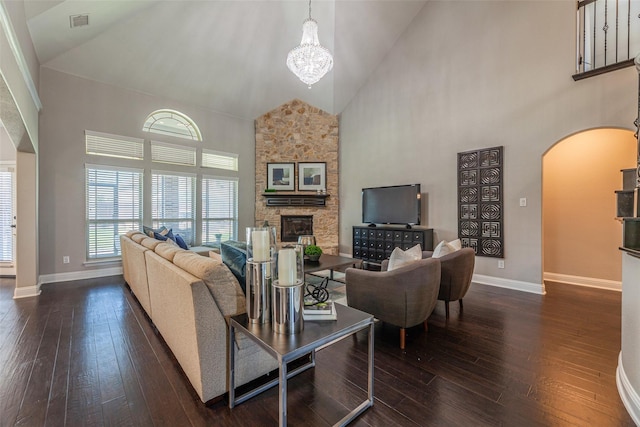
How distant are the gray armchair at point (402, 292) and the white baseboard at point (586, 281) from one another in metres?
3.14

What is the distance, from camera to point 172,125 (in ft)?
19.2

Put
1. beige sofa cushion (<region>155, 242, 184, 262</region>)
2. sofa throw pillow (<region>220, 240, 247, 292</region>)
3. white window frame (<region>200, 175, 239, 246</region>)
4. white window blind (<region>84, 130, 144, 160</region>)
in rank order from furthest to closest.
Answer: white window frame (<region>200, 175, 239, 246</region>), white window blind (<region>84, 130, 144, 160</region>), beige sofa cushion (<region>155, 242, 184, 262</region>), sofa throw pillow (<region>220, 240, 247, 292</region>)

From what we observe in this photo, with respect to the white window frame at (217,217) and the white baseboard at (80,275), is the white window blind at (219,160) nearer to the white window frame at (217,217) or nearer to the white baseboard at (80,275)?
the white window frame at (217,217)

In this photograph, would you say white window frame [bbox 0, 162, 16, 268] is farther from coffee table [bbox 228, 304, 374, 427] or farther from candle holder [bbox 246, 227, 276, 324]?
candle holder [bbox 246, 227, 276, 324]

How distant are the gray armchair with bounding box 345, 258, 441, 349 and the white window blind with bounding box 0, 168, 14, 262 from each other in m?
6.30

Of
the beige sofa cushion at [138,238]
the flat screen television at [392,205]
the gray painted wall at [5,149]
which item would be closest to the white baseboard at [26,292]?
the beige sofa cushion at [138,238]

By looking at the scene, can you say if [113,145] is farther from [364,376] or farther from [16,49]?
[364,376]

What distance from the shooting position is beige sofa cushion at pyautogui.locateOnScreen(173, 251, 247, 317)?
67.2 inches

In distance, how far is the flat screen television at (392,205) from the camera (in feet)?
17.6

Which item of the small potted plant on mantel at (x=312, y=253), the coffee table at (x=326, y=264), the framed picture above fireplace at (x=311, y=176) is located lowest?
the coffee table at (x=326, y=264)

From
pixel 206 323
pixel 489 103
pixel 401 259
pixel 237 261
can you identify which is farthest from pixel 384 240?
pixel 206 323

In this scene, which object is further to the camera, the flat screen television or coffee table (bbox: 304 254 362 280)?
the flat screen television

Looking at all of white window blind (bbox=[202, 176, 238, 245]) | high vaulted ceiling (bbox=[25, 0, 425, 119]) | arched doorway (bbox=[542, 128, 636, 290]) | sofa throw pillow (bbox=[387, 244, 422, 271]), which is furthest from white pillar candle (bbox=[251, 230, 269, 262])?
white window blind (bbox=[202, 176, 238, 245])

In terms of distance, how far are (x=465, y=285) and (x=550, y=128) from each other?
8.90ft
